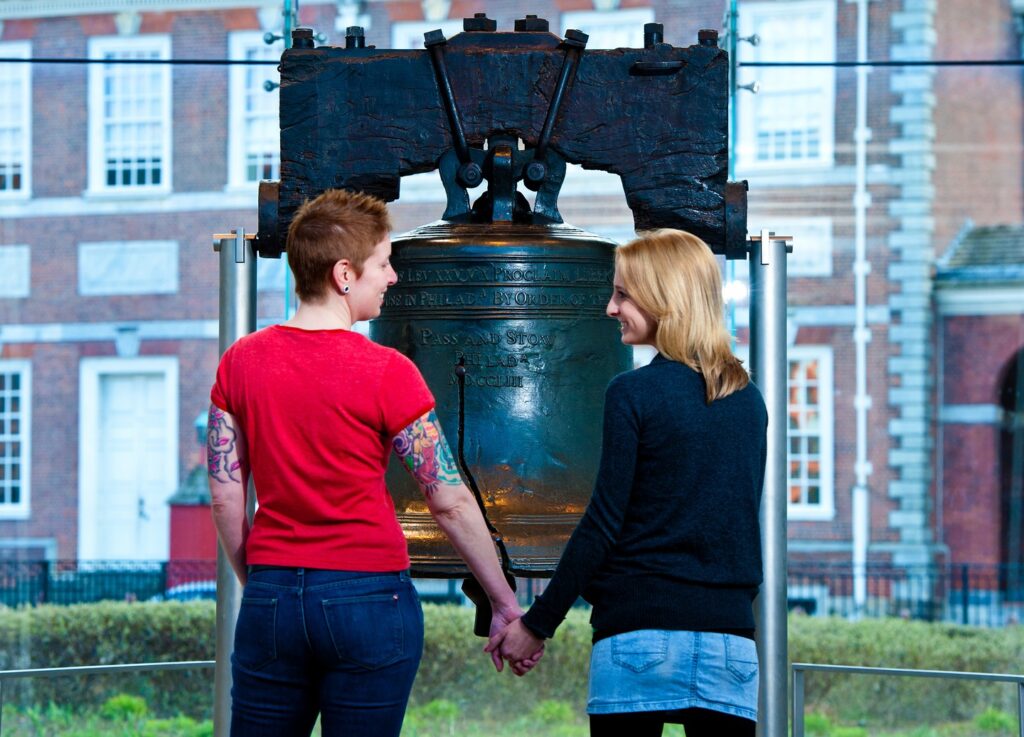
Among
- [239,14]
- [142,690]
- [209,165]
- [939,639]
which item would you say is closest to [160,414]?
[209,165]

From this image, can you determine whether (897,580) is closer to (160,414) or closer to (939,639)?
(939,639)

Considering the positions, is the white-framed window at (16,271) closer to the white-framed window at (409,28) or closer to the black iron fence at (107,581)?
the black iron fence at (107,581)

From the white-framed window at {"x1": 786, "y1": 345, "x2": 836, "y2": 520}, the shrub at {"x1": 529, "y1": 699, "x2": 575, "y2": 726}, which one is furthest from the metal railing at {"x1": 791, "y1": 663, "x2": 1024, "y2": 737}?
the white-framed window at {"x1": 786, "y1": 345, "x2": 836, "y2": 520}

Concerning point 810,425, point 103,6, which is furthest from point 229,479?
point 103,6

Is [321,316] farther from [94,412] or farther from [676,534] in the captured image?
[94,412]

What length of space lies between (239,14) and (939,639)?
9941 mm

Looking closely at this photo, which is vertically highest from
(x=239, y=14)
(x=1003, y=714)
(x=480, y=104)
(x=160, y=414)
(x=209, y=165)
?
(x=239, y=14)

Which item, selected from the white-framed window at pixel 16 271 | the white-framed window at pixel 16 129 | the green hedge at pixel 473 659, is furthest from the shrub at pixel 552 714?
the white-framed window at pixel 16 129

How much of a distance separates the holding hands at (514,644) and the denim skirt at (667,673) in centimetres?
25

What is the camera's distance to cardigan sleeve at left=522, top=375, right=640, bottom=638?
2.73 meters

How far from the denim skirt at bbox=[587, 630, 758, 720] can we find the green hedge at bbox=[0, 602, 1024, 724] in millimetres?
7672

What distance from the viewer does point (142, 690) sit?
10289mm

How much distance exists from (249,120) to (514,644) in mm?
14676

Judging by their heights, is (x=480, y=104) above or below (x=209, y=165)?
below
